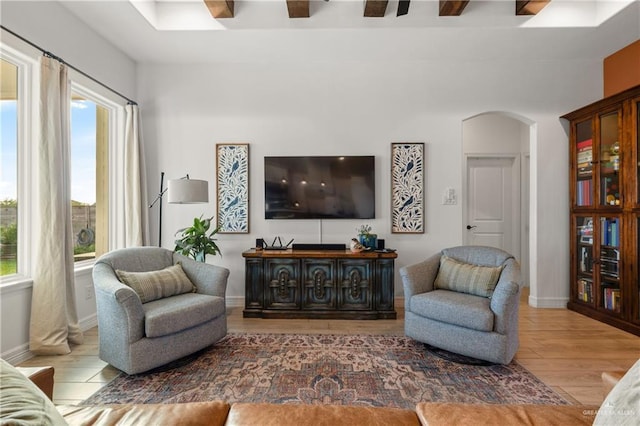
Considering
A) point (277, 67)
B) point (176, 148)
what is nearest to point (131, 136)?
point (176, 148)

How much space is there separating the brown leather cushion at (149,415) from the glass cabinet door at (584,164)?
425 cm

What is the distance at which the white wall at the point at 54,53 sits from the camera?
8.11ft

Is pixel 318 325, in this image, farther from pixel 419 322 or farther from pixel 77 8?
pixel 77 8

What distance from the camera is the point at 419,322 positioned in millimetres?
2750

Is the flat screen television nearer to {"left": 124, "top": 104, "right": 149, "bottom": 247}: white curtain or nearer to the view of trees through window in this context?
{"left": 124, "top": 104, "right": 149, "bottom": 247}: white curtain

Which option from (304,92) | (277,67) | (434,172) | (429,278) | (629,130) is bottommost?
(429,278)

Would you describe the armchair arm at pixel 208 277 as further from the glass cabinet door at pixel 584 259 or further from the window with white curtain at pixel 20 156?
the glass cabinet door at pixel 584 259

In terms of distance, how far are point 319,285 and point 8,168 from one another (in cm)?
291

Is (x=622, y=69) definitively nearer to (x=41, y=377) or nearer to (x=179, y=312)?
(x=179, y=312)

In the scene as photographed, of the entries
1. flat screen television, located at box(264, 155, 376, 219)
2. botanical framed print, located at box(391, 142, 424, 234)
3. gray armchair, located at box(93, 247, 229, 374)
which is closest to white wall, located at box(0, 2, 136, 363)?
gray armchair, located at box(93, 247, 229, 374)

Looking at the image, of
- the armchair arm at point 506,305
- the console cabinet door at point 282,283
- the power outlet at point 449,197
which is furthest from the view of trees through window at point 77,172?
the power outlet at point 449,197

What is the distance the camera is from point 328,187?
3.97 m

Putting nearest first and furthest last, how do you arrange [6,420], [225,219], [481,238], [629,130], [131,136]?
[6,420], [629,130], [131,136], [225,219], [481,238]

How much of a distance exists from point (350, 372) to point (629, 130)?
3.50m
